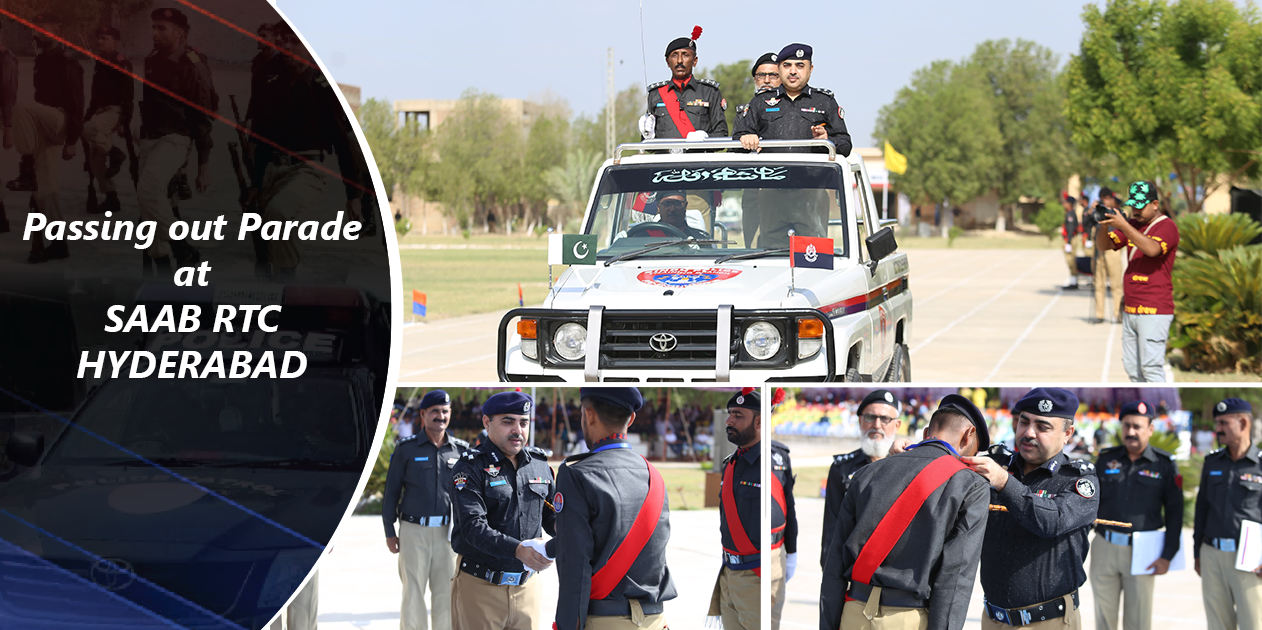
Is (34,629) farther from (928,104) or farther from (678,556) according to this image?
(928,104)

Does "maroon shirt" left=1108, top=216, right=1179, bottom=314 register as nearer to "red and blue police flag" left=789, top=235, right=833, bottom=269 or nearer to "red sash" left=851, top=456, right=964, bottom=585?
"red and blue police flag" left=789, top=235, right=833, bottom=269

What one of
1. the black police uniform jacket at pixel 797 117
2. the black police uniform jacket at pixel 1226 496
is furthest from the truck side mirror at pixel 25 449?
the black police uniform jacket at pixel 797 117

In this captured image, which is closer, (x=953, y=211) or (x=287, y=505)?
(x=287, y=505)

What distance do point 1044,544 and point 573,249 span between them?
2973 millimetres

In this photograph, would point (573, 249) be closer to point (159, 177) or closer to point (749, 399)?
point (749, 399)

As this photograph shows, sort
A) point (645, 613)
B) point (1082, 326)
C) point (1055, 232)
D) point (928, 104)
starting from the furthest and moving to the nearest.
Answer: point (928, 104) → point (1055, 232) → point (1082, 326) → point (645, 613)

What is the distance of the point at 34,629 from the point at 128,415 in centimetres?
88

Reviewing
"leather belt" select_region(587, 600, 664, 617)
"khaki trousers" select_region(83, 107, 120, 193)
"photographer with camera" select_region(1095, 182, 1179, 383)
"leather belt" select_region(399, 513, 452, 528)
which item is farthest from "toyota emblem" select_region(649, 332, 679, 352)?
"photographer with camera" select_region(1095, 182, 1179, 383)

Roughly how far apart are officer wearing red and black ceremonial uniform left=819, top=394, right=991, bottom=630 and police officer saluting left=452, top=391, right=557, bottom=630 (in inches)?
46.5

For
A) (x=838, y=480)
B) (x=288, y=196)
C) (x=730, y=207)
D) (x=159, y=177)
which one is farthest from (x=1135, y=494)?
(x=159, y=177)

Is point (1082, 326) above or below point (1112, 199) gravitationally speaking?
below

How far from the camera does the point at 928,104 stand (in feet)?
270

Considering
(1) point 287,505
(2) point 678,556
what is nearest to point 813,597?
(2) point 678,556

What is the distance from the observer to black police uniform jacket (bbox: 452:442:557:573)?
4.69 meters
